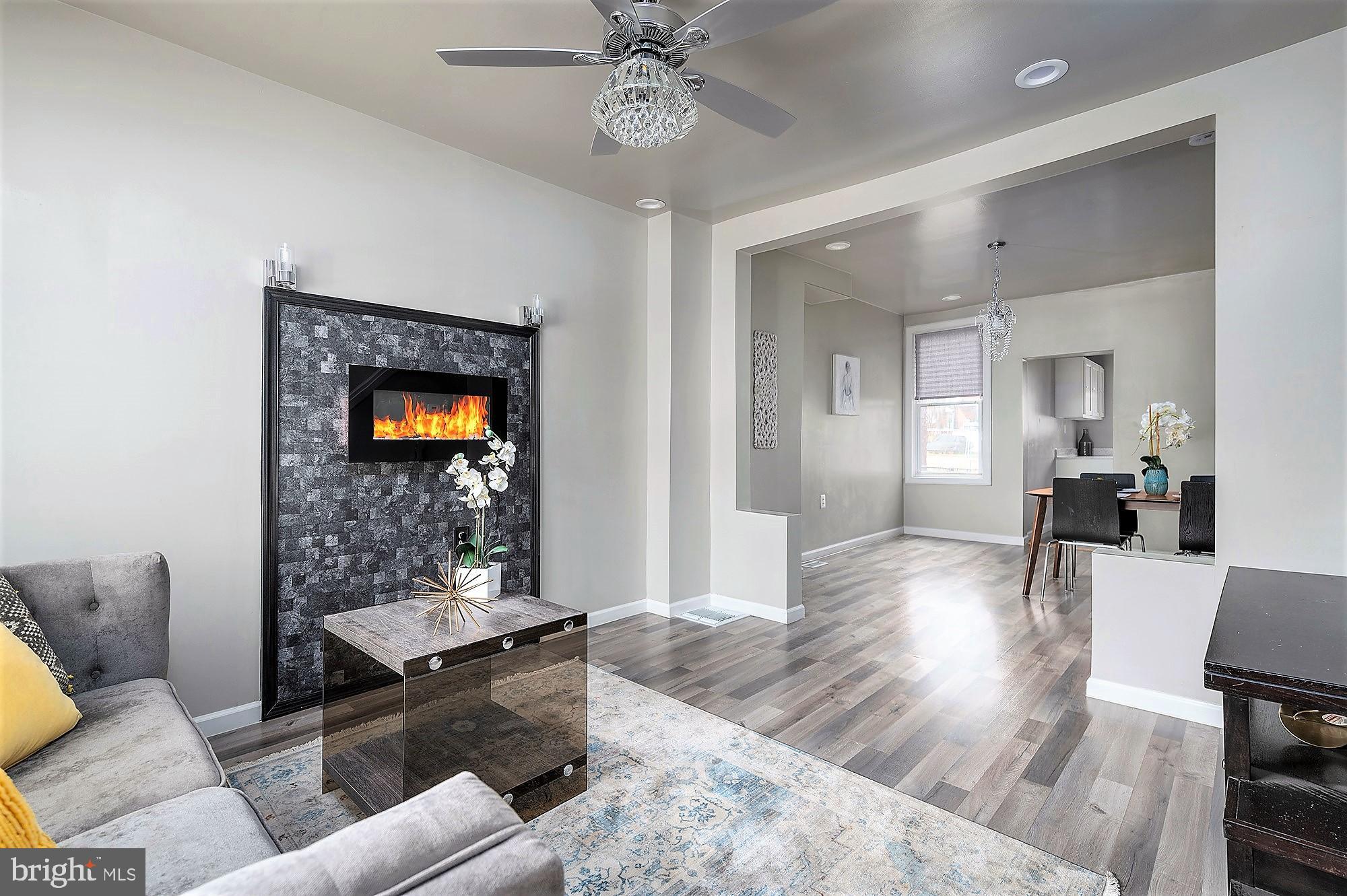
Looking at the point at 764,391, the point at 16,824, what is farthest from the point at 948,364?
the point at 16,824

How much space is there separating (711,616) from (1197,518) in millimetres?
2766

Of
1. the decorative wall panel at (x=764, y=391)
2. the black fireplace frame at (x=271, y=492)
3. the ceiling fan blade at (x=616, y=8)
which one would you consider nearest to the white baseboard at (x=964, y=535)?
the decorative wall panel at (x=764, y=391)

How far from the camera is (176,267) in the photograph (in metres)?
2.53

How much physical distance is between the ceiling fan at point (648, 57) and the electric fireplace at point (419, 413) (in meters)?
1.56

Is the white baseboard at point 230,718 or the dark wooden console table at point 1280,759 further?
the white baseboard at point 230,718

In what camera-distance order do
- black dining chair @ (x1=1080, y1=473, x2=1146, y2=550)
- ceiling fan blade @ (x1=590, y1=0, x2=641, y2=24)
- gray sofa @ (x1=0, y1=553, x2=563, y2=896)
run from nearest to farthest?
gray sofa @ (x1=0, y1=553, x2=563, y2=896)
ceiling fan blade @ (x1=590, y1=0, x2=641, y2=24)
black dining chair @ (x1=1080, y1=473, x2=1146, y2=550)

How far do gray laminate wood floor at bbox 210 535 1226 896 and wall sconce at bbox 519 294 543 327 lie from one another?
74.5 inches

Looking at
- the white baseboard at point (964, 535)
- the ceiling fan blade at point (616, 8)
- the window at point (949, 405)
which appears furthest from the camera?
the window at point (949, 405)

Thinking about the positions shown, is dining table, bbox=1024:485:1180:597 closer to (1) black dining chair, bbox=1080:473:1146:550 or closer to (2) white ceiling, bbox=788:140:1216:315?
(1) black dining chair, bbox=1080:473:1146:550

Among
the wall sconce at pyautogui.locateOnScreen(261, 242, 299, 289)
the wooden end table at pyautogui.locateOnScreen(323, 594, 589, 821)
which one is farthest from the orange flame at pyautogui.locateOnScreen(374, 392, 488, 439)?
the wooden end table at pyautogui.locateOnScreen(323, 594, 589, 821)

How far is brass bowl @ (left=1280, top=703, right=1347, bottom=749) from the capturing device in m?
1.57

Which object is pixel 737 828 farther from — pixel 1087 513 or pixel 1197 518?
pixel 1087 513

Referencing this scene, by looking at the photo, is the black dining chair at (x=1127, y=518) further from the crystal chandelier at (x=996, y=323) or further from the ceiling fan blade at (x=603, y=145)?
the ceiling fan blade at (x=603, y=145)

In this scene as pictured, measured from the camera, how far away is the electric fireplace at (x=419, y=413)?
9.81 feet
